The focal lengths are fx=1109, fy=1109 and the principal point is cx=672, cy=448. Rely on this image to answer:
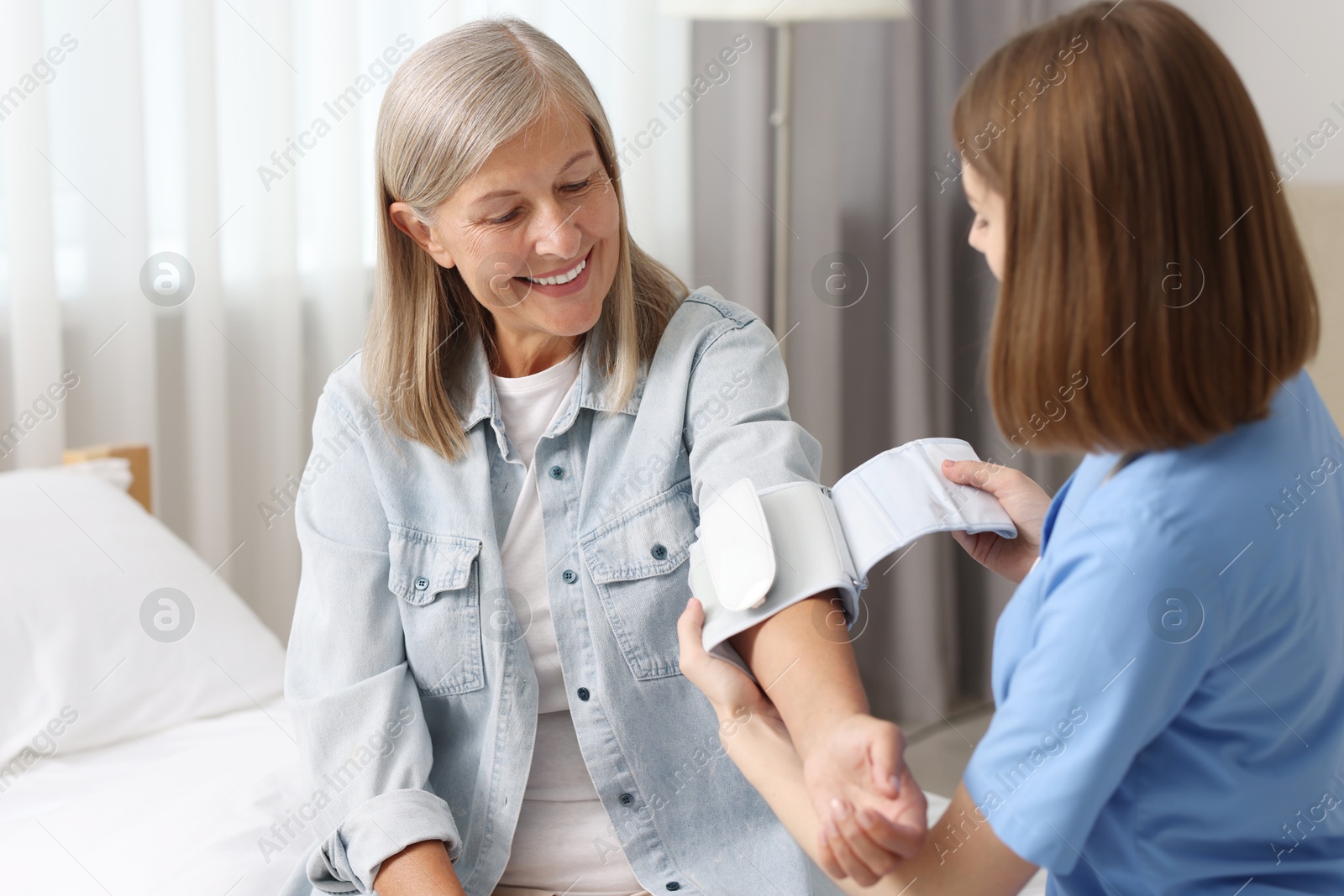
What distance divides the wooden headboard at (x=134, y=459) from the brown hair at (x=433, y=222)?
0.75 m

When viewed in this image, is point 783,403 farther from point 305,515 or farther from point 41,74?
point 41,74

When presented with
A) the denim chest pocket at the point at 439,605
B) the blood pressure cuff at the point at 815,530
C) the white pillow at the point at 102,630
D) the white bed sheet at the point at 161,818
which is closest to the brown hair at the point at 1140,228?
the blood pressure cuff at the point at 815,530

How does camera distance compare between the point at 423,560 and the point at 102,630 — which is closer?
the point at 423,560

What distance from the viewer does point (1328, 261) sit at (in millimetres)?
1644

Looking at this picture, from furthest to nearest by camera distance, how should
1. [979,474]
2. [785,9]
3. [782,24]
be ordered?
1. [782,24]
2. [785,9]
3. [979,474]

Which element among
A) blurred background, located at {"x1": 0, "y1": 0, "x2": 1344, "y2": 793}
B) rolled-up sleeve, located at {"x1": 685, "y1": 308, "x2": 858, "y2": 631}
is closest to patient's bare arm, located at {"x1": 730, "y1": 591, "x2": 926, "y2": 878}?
rolled-up sleeve, located at {"x1": 685, "y1": 308, "x2": 858, "y2": 631}

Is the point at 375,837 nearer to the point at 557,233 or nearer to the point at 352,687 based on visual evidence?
the point at 352,687

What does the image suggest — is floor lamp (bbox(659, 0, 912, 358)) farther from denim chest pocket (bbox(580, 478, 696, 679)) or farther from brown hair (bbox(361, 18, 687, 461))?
denim chest pocket (bbox(580, 478, 696, 679))

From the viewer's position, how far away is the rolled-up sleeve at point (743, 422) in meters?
0.89

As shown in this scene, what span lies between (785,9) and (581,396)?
1.16 meters

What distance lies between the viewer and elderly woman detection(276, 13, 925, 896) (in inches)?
35.9

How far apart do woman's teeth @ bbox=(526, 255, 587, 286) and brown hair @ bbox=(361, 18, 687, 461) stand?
2.1 inches

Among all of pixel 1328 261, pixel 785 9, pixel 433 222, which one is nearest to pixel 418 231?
pixel 433 222

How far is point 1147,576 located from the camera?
1.76 ft
